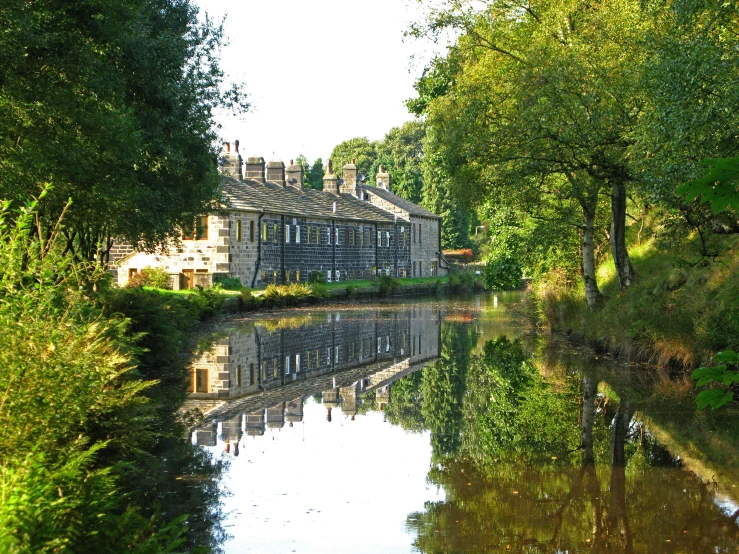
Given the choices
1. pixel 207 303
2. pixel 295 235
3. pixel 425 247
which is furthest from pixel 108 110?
pixel 425 247

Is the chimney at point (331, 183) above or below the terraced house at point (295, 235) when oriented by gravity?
above

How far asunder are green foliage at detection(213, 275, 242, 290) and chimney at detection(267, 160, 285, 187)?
471 inches

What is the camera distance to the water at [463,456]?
8.47 meters

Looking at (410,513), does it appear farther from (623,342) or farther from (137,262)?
(137,262)

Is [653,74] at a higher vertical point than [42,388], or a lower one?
higher

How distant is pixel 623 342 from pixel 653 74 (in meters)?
7.55

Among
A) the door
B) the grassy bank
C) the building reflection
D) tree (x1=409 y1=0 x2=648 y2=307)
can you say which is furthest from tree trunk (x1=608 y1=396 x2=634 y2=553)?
the door

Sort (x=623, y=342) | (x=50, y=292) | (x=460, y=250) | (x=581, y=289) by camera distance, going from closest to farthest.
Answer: (x=50, y=292) < (x=623, y=342) < (x=581, y=289) < (x=460, y=250)

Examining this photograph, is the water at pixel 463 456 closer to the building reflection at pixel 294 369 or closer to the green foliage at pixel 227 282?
A: the building reflection at pixel 294 369

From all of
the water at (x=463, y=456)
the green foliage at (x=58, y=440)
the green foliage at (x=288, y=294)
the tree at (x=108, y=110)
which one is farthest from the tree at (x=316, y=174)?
the green foliage at (x=58, y=440)

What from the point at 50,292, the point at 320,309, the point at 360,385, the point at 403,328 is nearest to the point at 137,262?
the point at 320,309

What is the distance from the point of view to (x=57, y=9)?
15867mm

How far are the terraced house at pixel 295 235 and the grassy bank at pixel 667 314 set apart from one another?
15.9 meters

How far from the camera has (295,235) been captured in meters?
55.2
